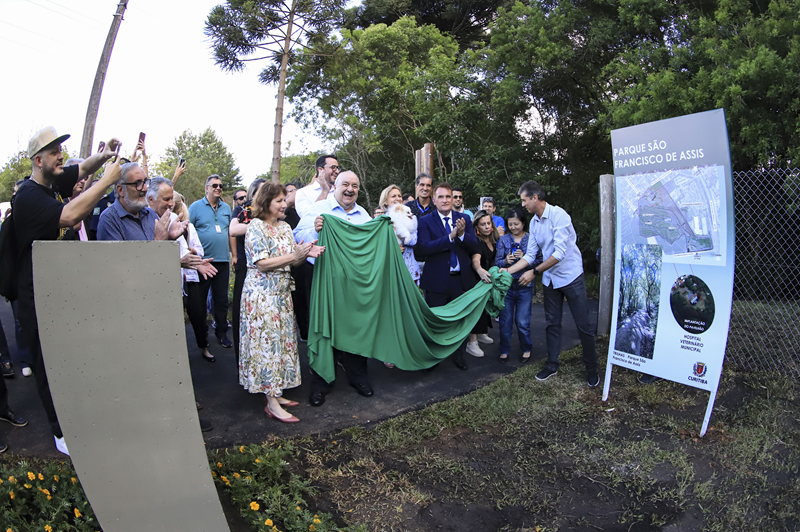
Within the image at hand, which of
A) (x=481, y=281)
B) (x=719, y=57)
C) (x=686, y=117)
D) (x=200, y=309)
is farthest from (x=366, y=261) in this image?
(x=719, y=57)

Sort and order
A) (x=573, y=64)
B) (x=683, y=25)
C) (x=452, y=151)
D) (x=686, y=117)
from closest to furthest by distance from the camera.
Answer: (x=686, y=117)
(x=683, y=25)
(x=573, y=64)
(x=452, y=151)

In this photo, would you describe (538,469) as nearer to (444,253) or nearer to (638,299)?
(638,299)

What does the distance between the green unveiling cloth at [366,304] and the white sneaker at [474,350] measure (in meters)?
1.05

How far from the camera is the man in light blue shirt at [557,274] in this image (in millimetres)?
4895

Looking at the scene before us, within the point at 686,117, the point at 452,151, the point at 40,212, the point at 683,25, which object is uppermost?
the point at 683,25

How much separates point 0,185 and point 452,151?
78.5 ft

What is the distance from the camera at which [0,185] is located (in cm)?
2569

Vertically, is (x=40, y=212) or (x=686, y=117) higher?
(x=686, y=117)

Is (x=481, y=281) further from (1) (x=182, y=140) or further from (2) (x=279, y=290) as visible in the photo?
(1) (x=182, y=140)

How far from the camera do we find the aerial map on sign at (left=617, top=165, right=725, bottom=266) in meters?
3.84

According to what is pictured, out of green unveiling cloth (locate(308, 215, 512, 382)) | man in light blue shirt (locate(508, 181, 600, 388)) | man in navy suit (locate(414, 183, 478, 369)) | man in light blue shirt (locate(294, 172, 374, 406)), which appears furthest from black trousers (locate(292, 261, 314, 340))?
man in light blue shirt (locate(508, 181, 600, 388))

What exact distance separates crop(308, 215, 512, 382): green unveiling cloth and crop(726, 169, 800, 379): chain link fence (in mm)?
3431

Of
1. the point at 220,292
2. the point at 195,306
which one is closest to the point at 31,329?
the point at 195,306

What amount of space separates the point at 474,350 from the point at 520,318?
67 cm
